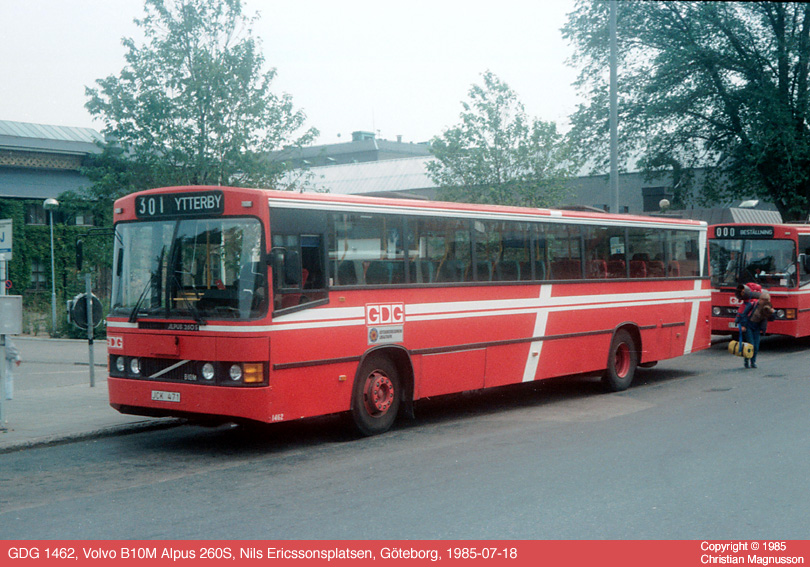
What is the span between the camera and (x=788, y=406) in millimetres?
12227

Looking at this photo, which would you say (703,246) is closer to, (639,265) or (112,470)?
(639,265)

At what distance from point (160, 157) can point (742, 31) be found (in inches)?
787

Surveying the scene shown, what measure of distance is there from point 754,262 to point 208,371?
15.7 metres

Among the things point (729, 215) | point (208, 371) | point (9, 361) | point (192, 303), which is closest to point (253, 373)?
point (208, 371)

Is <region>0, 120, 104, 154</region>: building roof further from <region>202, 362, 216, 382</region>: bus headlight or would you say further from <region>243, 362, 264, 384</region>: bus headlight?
<region>243, 362, 264, 384</region>: bus headlight

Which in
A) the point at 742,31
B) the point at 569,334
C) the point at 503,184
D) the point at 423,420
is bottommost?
the point at 423,420

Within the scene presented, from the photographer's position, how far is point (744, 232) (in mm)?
21141

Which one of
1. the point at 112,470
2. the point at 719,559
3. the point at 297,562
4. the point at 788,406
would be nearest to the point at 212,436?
the point at 112,470

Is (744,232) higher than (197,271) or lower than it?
higher

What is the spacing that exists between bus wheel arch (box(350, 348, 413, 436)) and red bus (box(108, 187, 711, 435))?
2 centimetres

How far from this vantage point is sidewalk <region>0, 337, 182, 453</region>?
34.1 feet

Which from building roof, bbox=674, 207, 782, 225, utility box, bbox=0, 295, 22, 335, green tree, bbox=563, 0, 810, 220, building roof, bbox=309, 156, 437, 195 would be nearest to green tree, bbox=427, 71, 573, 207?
green tree, bbox=563, 0, 810, 220

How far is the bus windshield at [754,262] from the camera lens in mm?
20719

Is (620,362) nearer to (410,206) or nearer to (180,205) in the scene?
(410,206)
